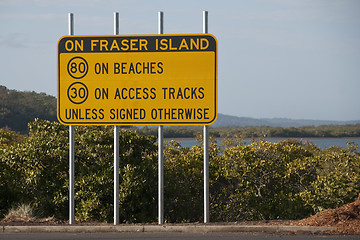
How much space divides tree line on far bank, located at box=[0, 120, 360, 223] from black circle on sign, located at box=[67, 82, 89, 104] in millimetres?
2358

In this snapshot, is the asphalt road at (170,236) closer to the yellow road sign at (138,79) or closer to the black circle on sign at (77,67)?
the yellow road sign at (138,79)

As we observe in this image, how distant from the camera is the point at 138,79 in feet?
37.8

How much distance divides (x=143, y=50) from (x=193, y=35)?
1.08 m

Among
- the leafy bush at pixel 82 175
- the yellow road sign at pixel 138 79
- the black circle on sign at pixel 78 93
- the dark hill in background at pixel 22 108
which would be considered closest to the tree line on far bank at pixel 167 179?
the leafy bush at pixel 82 175

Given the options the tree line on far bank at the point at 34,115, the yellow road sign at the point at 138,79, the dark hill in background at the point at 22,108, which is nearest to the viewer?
the yellow road sign at the point at 138,79

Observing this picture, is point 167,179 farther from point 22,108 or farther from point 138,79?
point 22,108

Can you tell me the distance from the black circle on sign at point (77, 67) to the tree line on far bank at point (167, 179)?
2682 millimetres

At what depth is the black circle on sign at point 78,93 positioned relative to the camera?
11.6 meters

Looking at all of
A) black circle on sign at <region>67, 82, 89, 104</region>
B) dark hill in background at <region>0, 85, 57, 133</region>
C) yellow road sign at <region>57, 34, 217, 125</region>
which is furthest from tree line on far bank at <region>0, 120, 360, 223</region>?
dark hill in background at <region>0, 85, 57, 133</region>

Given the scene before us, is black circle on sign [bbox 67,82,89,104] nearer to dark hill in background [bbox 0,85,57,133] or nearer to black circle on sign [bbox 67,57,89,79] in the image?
black circle on sign [bbox 67,57,89,79]

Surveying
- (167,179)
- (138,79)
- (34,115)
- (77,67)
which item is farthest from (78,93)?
(34,115)

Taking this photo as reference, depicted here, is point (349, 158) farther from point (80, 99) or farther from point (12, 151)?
point (12, 151)

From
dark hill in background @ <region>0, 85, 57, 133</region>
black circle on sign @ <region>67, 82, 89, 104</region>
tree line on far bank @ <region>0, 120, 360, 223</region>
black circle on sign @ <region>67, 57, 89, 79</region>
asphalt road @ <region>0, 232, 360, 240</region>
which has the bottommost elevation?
asphalt road @ <region>0, 232, 360, 240</region>

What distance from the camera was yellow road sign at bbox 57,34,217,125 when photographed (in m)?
11.4
